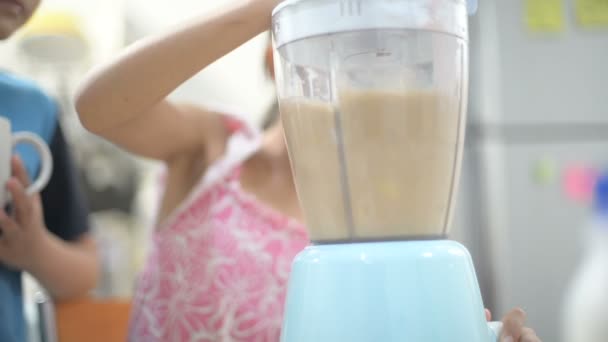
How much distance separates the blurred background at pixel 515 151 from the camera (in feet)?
3.67

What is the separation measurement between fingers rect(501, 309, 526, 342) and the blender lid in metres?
0.19

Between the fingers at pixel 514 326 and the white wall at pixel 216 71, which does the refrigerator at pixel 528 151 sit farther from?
the fingers at pixel 514 326

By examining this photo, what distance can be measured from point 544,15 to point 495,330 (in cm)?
92

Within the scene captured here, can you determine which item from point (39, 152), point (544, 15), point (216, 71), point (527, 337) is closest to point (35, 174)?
point (39, 152)

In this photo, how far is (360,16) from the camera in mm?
388

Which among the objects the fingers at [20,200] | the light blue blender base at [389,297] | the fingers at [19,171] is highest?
the fingers at [19,171]

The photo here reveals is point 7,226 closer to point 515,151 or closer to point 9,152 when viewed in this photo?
point 9,152

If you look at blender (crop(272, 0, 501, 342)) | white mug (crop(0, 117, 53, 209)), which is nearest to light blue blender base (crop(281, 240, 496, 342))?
blender (crop(272, 0, 501, 342))

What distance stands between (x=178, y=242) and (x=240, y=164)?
0.10m

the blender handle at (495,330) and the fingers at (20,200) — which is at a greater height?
the fingers at (20,200)

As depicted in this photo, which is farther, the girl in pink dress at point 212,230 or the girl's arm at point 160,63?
the girl in pink dress at point 212,230

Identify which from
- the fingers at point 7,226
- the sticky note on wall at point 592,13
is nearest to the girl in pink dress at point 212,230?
the fingers at point 7,226

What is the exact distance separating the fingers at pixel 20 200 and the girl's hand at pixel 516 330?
374 millimetres

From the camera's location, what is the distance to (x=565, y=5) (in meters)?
1.20
